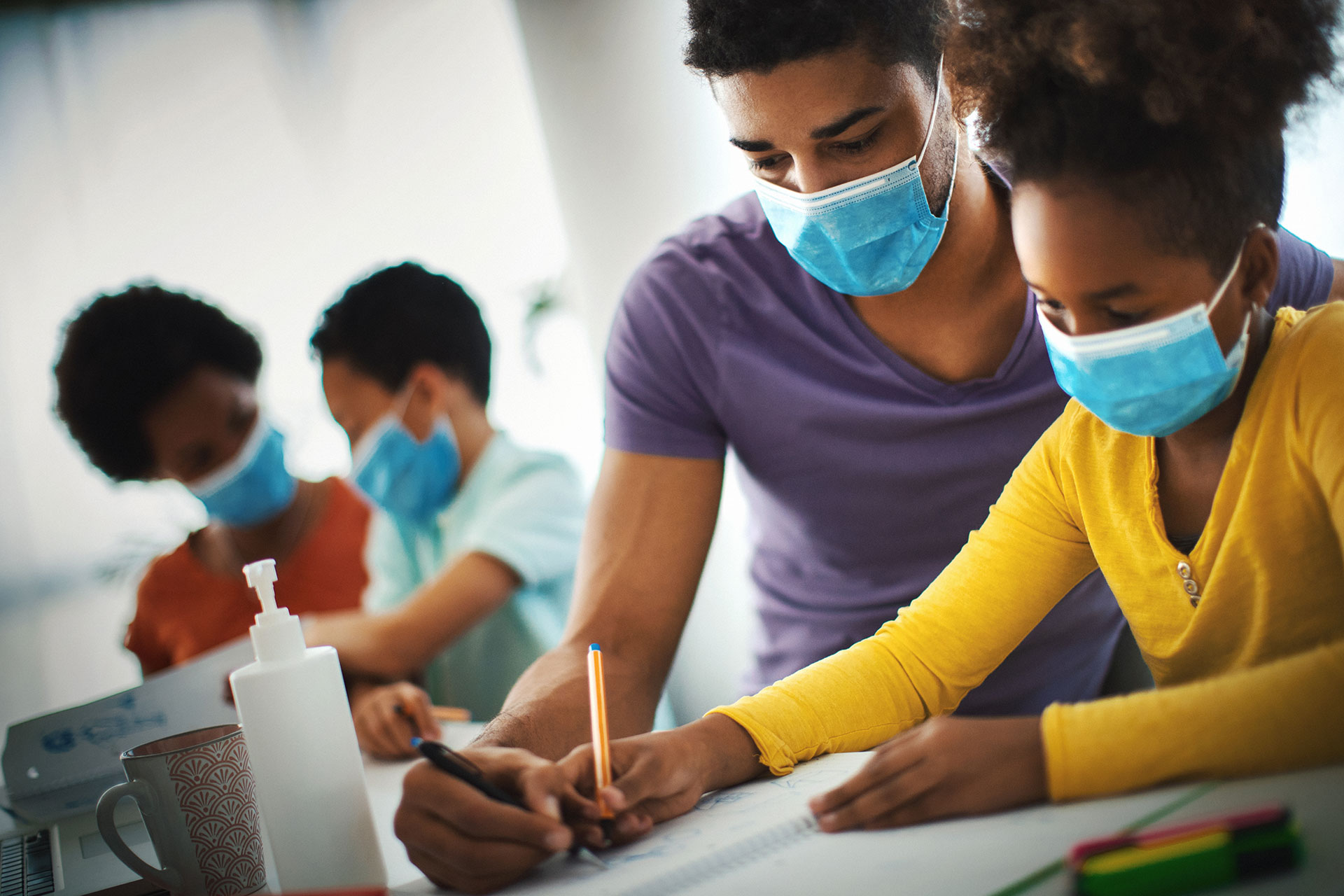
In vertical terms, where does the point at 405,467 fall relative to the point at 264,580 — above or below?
below

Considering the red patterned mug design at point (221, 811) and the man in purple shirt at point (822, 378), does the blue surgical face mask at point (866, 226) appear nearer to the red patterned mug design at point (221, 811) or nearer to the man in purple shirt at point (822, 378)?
the man in purple shirt at point (822, 378)

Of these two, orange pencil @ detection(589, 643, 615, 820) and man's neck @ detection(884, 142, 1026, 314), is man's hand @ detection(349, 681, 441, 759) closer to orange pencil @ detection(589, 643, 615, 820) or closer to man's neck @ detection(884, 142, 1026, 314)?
orange pencil @ detection(589, 643, 615, 820)

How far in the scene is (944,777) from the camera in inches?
24.5

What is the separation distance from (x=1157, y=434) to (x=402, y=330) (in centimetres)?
156

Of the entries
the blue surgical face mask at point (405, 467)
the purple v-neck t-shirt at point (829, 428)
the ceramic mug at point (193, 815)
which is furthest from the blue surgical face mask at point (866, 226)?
the blue surgical face mask at point (405, 467)

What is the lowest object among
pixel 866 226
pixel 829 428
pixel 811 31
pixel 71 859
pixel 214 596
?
pixel 214 596

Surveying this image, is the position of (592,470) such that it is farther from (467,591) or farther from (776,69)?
(776,69)

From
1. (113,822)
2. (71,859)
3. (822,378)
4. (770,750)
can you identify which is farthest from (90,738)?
(822,378)

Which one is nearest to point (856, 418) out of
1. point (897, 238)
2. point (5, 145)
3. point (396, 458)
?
point (897, 238)

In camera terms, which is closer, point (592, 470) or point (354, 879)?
point (354, 879)

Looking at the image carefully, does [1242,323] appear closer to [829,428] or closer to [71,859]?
[829,428]

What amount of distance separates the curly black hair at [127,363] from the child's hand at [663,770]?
5.16 feet

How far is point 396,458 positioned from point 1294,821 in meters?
1.64

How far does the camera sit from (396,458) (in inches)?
73.7
